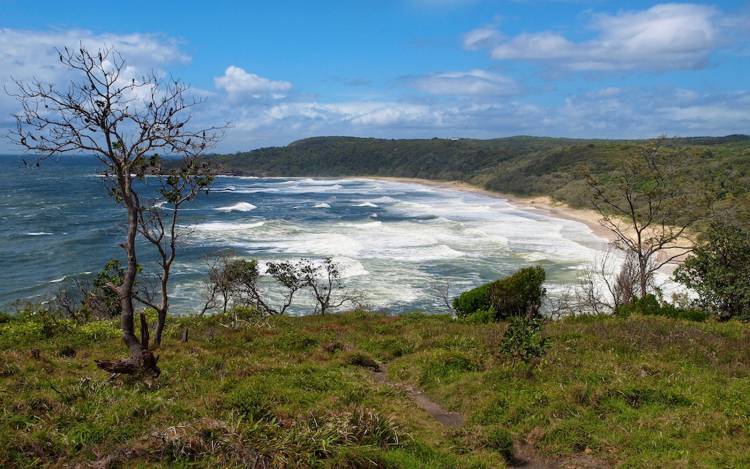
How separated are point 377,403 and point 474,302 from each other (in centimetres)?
1132

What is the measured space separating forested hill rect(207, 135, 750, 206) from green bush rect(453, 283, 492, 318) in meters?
35.8

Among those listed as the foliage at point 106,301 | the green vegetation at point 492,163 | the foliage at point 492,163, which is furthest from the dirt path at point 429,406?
the green vegetation at point 492,163

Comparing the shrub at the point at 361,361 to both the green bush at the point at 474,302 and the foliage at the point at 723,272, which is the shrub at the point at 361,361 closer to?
the green bush at the point at 474,302

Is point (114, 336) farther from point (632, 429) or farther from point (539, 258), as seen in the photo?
point (539, 258)

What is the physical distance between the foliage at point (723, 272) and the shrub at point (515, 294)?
5233 millimetres

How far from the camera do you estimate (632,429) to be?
814 cm

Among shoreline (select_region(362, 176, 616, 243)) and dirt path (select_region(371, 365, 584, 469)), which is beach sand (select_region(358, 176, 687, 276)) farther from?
dirt path (select_region(371, 365, 584, 469))

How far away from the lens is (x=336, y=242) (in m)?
49.1

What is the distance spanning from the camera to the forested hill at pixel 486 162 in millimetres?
79562

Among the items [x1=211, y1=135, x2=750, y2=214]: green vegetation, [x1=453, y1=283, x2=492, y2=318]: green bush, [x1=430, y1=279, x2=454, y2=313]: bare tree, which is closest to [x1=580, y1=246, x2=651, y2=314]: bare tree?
[x1=453, y1=283, x2=492, y2=318]: green bush

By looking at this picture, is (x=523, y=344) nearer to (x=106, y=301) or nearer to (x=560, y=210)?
(x=106, y=301)

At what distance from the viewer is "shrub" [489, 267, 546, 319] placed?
19391mm

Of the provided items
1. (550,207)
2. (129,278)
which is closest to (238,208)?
(550,207)

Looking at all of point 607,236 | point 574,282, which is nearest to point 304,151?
point 607,236
